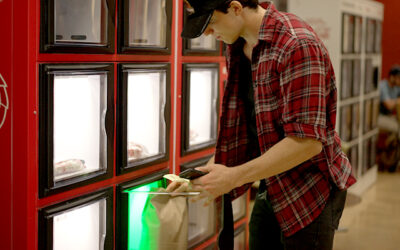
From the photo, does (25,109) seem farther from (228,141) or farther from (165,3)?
(165,3)

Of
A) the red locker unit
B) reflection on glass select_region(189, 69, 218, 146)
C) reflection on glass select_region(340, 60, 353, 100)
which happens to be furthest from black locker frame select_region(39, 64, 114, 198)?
reflection on glass select_region(340, 60, 353, 100)

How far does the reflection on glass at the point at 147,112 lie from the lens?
3006 mm

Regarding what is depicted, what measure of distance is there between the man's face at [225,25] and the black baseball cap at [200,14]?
0.04m

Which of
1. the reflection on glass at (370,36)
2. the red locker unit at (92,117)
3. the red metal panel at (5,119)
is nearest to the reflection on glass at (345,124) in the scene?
the reflection on glass at (370,36)

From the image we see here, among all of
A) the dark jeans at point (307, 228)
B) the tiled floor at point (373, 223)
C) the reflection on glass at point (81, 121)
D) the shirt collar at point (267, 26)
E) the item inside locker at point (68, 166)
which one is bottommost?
the tiled floor at point (373, 223)

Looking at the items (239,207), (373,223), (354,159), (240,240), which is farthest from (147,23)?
(354,159)

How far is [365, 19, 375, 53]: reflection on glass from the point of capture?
6895mm

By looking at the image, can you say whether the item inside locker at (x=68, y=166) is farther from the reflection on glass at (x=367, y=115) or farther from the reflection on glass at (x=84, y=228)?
the reflection on glass at (x=367, y=115)

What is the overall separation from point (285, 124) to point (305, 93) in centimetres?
13

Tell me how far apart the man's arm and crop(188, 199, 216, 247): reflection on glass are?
0.97 ft

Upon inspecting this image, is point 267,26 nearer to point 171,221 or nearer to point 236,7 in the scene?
point 236,7

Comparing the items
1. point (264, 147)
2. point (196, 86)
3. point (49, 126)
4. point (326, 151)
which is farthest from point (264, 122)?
point (196, 86)

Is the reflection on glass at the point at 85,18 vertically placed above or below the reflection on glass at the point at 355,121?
above

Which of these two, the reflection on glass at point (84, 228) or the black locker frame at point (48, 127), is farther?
the reflection on glass at point (84, 228)
